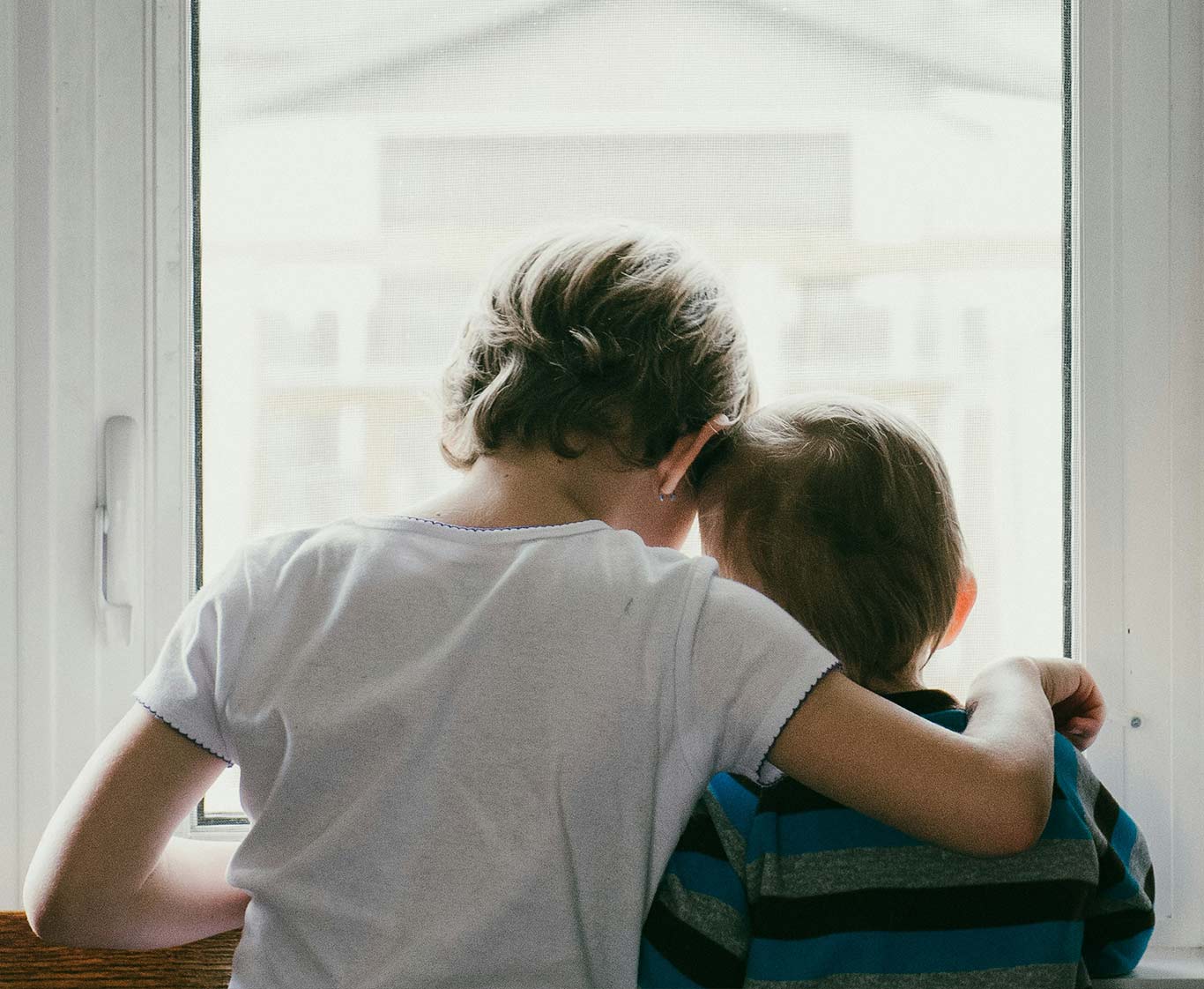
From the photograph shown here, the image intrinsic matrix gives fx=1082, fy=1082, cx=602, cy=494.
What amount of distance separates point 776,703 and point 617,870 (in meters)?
0.15

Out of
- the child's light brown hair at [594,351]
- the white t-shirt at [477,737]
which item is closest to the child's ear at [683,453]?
the child's light brown hair at [594,351]

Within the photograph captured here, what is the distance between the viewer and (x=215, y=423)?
1.03m

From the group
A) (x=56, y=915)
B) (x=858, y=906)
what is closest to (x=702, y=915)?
(x=858, y=906)

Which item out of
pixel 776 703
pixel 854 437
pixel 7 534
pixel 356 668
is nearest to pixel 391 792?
pixel 356 668

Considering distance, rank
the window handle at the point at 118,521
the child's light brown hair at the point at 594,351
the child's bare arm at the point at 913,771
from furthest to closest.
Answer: the window handle at the point at 118,521 < the child's light brown hair at the point at 594,351 < the child's bare arm at the point at 913,771

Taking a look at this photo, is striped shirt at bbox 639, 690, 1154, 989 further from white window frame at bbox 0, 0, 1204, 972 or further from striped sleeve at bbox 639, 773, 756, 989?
white window frame at bbox 0, 0, 1204, 972

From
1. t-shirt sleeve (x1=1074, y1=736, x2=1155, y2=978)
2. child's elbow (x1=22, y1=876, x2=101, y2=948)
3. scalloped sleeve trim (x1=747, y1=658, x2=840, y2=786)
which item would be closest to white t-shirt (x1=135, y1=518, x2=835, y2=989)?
scalloped sleeve trim (x1=747, y1=658, x2=840, y2=786)

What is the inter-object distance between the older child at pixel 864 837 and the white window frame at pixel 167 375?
0.21 metres

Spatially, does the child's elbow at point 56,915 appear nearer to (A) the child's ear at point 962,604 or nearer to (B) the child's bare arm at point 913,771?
(B) the child's bare arm at point 913,771

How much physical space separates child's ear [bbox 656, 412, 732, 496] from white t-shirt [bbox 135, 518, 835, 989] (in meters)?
Result: 0.12

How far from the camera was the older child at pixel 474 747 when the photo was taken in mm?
673

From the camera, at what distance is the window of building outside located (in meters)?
1.03

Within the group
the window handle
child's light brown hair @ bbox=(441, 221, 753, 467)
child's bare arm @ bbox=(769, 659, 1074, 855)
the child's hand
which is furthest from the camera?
the window handle

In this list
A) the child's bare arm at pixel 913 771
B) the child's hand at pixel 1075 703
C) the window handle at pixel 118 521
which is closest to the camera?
the child's bare arm at pixel 913 771
